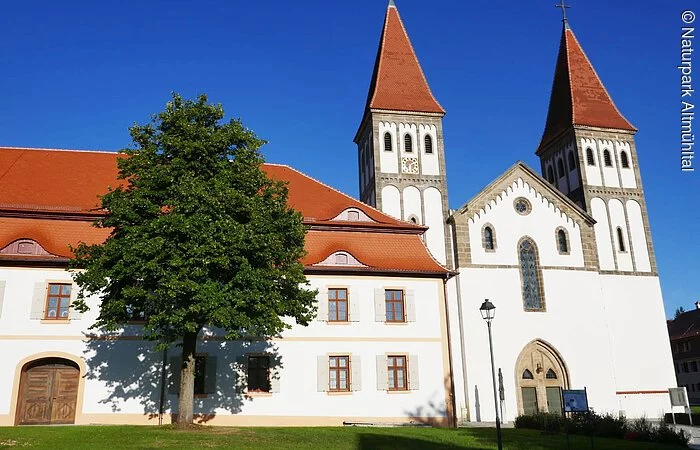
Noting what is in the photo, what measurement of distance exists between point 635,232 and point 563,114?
9.48 meters

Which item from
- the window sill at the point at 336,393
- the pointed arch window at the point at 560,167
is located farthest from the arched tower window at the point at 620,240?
the window sill at the point at 336,393

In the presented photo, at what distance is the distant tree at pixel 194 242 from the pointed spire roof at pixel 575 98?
26.4m

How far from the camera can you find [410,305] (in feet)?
93.1

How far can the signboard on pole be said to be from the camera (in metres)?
17.6

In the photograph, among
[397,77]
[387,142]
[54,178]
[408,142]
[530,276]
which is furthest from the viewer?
[397,77]

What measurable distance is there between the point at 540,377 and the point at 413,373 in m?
9.45

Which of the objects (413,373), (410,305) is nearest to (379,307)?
(410,305)

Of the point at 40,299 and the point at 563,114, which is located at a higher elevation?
the point at 563,114

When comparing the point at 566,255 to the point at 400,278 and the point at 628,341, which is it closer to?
the point at 628,341

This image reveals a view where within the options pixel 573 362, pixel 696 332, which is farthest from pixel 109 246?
pixel 696 332

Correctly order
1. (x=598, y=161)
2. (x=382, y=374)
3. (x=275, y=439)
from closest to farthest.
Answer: (x=275, y=439) → (x=382, y=374) → (x=598, y=161)

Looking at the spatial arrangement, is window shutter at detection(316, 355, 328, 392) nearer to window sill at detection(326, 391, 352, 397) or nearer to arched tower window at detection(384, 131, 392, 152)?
window sill at detection(326, 391, 352, 397)

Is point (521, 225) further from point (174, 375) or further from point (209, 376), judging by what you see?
point (174, 375)

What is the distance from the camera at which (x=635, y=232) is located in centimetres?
3844
